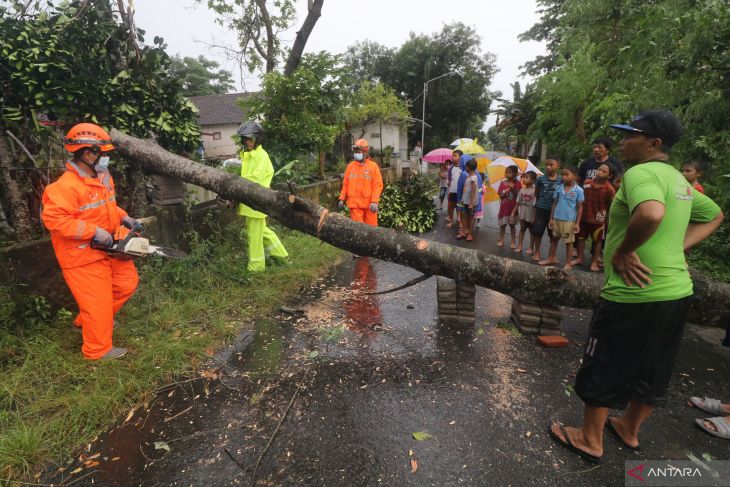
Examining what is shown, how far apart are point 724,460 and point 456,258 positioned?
2.05 metres

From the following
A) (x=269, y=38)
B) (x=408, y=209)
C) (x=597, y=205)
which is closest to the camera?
(x=597, y=205)

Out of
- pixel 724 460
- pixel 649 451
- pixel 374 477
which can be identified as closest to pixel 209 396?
pixel 374 477

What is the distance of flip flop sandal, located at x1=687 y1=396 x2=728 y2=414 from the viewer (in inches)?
100

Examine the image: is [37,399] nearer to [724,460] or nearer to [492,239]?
[724,460]

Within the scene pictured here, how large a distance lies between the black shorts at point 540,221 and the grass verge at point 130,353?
3.74m

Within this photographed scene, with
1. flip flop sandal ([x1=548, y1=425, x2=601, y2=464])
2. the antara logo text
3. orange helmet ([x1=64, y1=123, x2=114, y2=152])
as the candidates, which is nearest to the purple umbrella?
orange helmet ([x1=64, y1=123, x2=114, y2=152])

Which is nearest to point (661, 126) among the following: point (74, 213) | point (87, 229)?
point (87, 229)

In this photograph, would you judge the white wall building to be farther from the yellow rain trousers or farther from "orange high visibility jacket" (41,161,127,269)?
"orange high visibility jacket" (41,161,127,269)

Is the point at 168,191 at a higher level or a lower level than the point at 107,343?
higher

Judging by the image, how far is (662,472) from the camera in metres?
2.10

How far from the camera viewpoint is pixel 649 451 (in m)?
2.23

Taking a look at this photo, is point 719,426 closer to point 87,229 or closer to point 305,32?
point 87,229

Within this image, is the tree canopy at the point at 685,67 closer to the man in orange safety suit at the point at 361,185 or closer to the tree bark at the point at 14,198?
the man in orange safety suit at the point at 361,185

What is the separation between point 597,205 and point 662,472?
3.94 meters
